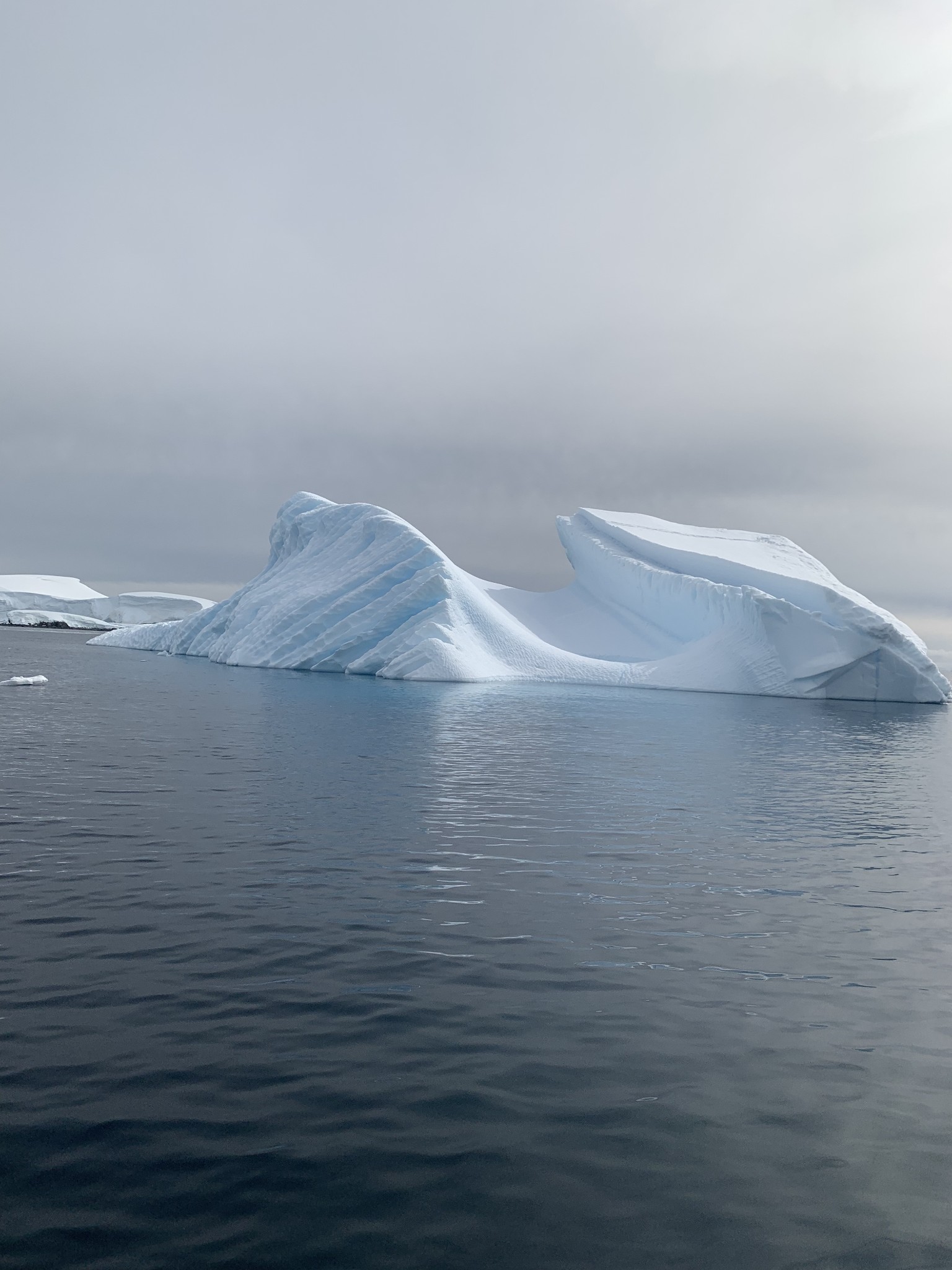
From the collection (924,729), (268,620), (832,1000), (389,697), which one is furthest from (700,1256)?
(268,620)

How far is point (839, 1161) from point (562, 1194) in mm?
1244

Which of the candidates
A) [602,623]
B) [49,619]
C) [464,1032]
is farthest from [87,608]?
[464,1032]

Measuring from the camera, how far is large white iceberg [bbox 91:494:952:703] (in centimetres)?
3453

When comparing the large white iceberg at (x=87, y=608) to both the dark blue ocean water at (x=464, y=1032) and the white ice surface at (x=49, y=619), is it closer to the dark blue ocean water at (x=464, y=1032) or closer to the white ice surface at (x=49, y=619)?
the white ice surface at (x=49, y=619)

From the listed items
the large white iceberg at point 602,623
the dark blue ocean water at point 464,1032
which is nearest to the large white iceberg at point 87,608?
the large white iceberg at point 602,623

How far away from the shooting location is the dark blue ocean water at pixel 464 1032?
3414 mm

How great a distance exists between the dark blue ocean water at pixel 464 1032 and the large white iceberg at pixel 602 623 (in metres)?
23.4

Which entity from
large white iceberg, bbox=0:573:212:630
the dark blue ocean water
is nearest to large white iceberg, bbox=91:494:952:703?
the dark blue ocean water

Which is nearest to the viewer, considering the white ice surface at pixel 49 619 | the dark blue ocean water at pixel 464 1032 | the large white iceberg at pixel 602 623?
the dark blue ocean water at pixel 464 1032

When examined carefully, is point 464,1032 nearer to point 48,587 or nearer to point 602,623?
point 602,623

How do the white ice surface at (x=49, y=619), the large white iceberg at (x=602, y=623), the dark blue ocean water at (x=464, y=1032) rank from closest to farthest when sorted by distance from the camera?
the dark blue ocean water at (x=464, y=1032) → the large white iceberg at (x=602, y=623) → the white ice surface at (x=49, y=619)

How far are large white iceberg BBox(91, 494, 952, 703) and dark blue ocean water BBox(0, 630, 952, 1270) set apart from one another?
23387 millimetres

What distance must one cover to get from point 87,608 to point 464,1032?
114 metres

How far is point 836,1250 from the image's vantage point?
3.35m
